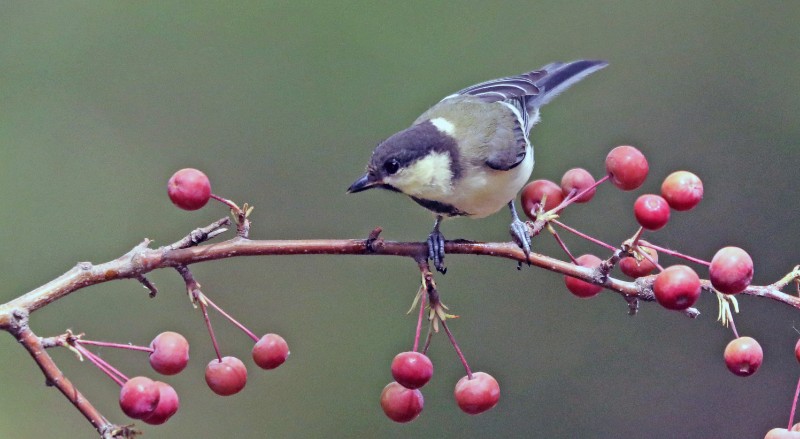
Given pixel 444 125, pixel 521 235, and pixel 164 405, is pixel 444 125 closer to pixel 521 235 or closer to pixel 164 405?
pixel 521 235

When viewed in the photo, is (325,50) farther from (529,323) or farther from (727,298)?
(727,298)

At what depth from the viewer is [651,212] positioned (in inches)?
65.4

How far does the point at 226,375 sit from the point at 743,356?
899 mm

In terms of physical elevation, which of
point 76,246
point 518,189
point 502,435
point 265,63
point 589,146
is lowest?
point 502,435

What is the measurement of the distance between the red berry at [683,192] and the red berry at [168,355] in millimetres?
892

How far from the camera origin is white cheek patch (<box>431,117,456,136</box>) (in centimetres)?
247

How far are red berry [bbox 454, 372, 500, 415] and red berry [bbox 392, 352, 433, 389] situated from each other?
89 millimetres

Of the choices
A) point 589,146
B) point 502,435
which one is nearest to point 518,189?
point 502,435

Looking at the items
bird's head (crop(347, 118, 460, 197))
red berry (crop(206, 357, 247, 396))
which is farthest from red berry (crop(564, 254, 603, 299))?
red berry (crop(206, 357, 247, 396))

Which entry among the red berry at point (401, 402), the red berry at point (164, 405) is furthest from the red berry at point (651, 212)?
the red berry at point (164, 405)

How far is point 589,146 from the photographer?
15.3 ft

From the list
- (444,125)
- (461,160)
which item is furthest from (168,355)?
(444,125)

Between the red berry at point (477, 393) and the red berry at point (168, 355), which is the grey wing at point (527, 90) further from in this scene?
the red berry at point (168, 355)

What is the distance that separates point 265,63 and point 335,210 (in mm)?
879
